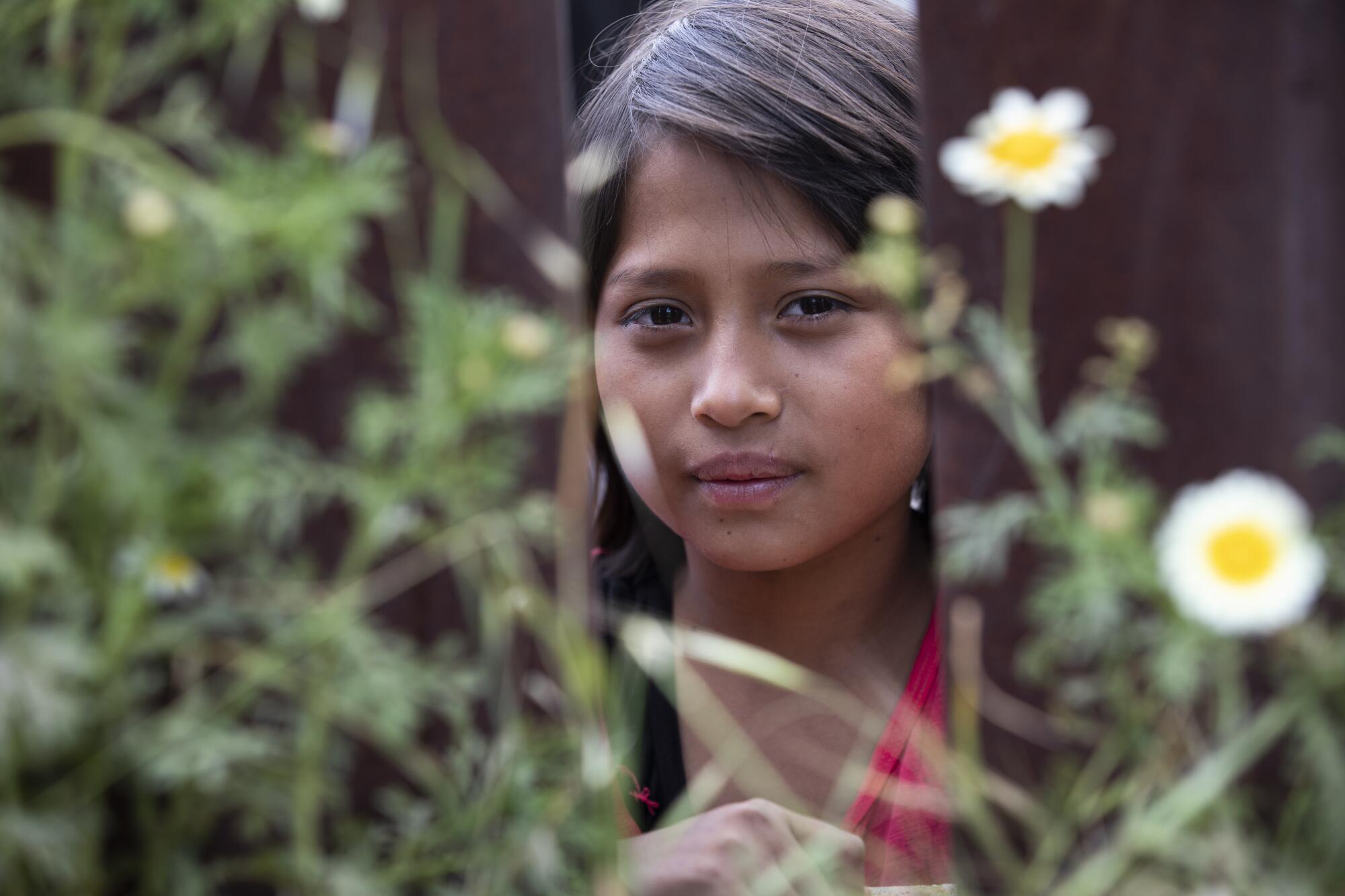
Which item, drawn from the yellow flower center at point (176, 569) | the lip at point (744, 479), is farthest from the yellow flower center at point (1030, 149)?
the lip at point (744, 479)

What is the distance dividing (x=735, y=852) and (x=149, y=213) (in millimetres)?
619

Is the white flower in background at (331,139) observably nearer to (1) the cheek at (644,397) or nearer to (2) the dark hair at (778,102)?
(1) the cheek at (644,397)

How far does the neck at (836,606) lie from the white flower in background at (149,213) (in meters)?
0.95

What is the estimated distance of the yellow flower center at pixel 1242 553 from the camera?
54 cm

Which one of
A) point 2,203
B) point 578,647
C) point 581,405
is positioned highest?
point 2,203

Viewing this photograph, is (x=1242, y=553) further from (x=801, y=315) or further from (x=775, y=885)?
(x=801, y=315)

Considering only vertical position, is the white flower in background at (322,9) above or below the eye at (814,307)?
above

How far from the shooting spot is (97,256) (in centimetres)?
58

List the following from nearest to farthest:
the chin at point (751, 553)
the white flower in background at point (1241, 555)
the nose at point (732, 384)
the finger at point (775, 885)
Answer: the white flower in background at point (1241, 555), the finger at point (775, 885), the nose at point (732, 384), the chin at point (751, 553)

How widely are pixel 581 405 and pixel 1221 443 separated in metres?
0.33

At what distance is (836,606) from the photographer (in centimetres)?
144

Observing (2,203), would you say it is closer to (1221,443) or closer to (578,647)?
(578,647)

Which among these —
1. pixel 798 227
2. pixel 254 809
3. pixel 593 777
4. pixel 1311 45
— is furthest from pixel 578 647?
pixel 798 227

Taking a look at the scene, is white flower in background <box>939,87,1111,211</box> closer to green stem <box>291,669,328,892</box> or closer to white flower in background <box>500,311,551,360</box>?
white flower in background <box>500,311,551,360</box>
